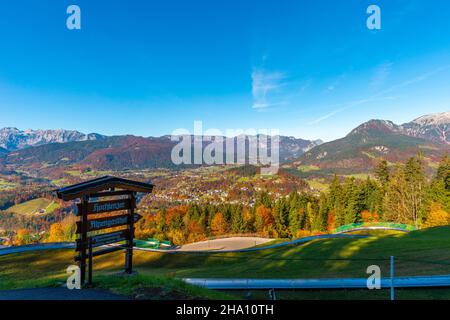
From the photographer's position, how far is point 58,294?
27.6 ft

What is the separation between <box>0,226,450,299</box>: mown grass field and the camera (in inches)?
496

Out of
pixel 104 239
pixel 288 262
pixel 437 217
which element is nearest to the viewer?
pixel 104 239

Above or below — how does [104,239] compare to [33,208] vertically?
above

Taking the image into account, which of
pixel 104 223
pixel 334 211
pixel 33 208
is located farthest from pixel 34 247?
pixel 33 208

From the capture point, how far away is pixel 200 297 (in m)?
7.41

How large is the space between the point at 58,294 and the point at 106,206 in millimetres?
3508

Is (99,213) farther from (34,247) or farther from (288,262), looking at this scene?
(34,247)

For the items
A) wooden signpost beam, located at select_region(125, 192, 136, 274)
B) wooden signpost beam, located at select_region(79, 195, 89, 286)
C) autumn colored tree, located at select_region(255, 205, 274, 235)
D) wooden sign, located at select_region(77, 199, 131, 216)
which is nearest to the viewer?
wooden signpost beam, located at select_region(79, 195, 89, 286)

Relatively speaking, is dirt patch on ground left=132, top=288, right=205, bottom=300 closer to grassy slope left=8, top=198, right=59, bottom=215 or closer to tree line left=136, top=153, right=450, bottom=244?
tree line left=136, top=153, right=450, bottom=244

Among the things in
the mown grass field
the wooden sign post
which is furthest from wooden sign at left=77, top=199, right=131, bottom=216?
the mown grass field

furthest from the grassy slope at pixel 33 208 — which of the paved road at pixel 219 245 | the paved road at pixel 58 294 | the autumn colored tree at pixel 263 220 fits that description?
the paved road at pixel 58 294

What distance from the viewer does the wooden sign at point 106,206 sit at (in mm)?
10297
